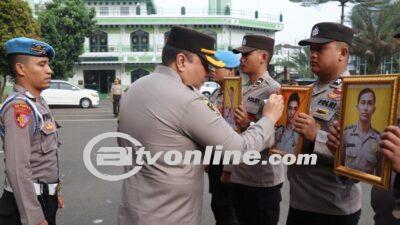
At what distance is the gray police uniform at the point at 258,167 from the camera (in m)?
3.08

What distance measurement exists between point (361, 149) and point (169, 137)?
862mm

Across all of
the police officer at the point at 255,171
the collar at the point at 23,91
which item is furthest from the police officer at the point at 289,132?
the collar at the point at 23,91

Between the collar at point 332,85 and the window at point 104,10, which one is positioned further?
the window at point 104,10

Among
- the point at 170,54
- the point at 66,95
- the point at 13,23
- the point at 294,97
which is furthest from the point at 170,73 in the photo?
the point at 66,95

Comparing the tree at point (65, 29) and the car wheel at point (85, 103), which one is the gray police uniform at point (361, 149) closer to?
the car wheel at point (85, 103)

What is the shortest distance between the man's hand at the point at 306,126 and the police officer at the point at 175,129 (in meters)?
0.13

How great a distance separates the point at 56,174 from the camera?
2.54 m

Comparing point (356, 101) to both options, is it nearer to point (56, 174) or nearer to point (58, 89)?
point (56, 174)

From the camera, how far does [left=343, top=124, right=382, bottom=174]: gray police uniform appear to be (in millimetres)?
1682

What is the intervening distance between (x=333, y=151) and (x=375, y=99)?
0.47 m

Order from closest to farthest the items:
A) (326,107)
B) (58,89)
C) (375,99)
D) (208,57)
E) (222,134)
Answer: (375,99) < (222,134) < (208,57) < (326,107) < (58,89)

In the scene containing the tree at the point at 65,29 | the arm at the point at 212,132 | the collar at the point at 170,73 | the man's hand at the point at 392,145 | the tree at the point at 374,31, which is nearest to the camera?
the man's hand at the point at 392,145

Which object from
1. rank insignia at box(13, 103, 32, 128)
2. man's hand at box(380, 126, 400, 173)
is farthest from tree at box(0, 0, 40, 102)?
man's hand at box(380, 126, 400, 173)

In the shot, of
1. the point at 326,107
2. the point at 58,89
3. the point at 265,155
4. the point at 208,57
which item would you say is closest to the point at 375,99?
the point at 326,107
